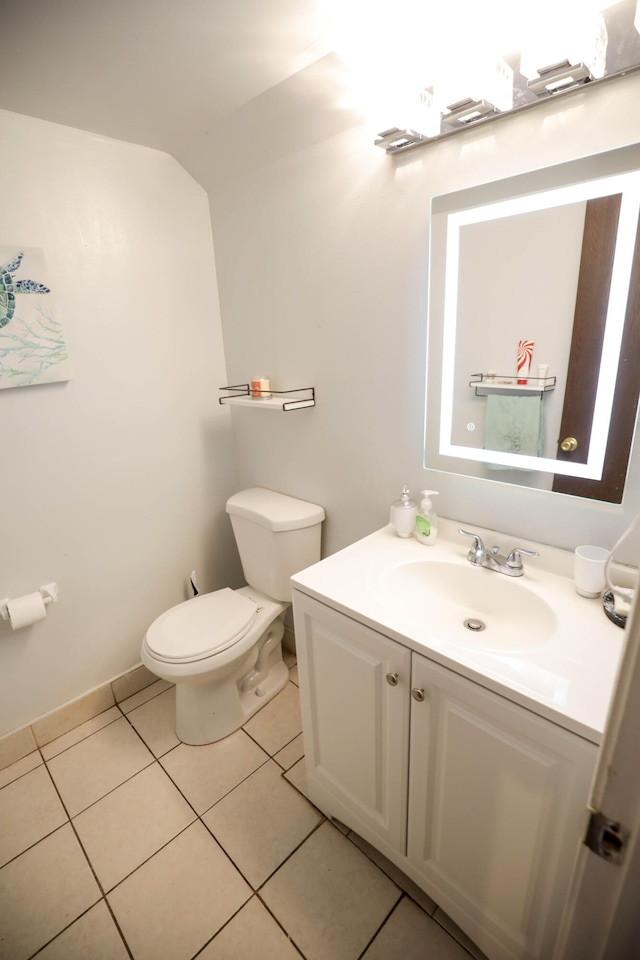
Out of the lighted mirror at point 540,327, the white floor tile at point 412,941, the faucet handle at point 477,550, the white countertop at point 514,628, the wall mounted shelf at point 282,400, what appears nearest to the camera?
the white countertop at point 514,628

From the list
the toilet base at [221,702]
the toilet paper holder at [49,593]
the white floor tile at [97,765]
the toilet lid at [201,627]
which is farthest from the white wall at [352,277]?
the white floor tile at [97,765]

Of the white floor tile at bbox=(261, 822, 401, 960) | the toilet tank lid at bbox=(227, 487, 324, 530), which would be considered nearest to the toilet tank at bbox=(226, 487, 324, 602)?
the toilet tank lid at bbox=(227, 487, 324, 530)

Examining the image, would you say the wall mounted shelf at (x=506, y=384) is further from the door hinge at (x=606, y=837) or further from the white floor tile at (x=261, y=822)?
the white floor tile at (x=261, y=822)

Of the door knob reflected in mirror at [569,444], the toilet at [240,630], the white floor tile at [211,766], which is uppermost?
the door knob reflected in mirror at [569,444]

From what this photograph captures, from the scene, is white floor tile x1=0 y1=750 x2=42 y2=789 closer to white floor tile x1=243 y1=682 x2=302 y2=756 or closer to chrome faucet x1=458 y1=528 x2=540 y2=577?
white floor tile x1=243 y1=682 x2=302 y2=756

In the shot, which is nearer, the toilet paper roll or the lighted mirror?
the lighted mirror

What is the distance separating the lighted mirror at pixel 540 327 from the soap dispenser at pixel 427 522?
4.3 inches

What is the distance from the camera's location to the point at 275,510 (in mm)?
1789

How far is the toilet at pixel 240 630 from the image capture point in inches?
61.7

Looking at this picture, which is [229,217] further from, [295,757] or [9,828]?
[9,828]

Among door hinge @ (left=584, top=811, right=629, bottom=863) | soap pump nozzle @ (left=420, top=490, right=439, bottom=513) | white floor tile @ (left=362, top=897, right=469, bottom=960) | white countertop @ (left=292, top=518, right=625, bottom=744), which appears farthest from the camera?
soap pump nozzle @ (left=420, top=490, right=439, bottom=513)

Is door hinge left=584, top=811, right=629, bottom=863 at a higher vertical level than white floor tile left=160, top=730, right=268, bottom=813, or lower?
higher

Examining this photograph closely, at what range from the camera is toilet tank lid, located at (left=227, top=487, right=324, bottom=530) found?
171 cm

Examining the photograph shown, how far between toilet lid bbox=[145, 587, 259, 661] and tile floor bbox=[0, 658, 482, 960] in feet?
1.46
